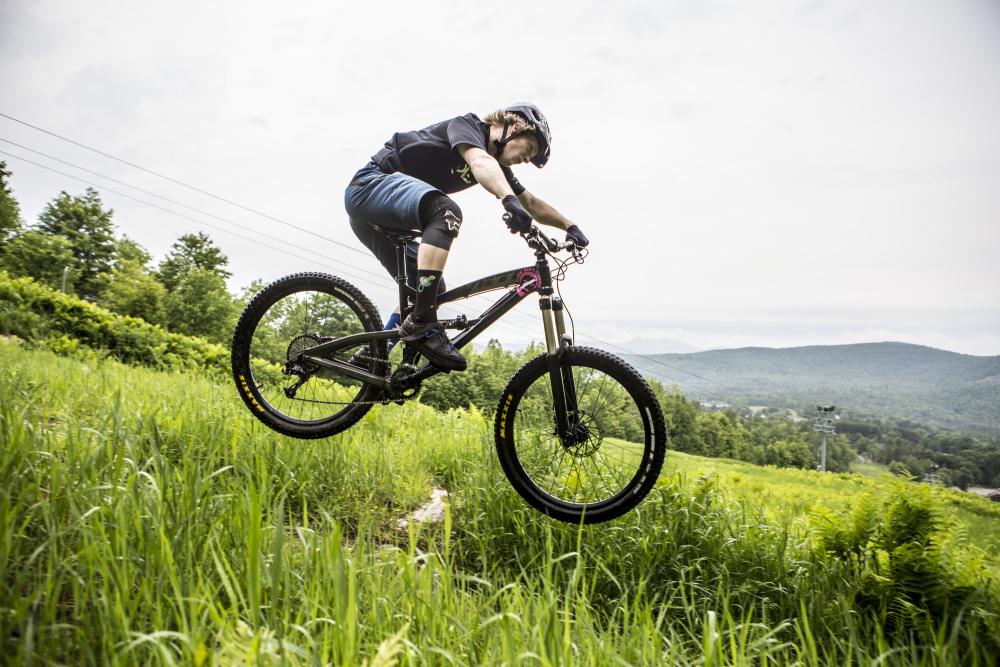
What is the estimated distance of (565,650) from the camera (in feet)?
6.31

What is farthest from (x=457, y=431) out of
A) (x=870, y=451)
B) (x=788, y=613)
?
(x=870, y=451)

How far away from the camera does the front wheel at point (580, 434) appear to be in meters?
3.16

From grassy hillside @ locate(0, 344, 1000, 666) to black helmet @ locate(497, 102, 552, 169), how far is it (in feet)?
8.57

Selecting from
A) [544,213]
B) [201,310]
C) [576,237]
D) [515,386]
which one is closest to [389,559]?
[515,386]

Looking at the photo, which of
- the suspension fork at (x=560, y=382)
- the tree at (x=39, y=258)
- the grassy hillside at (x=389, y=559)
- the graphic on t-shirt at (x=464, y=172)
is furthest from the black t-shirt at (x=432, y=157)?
the tree at (x=39, y=258)

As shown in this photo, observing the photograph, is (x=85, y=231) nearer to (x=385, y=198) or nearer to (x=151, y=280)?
(x=151, y=280)

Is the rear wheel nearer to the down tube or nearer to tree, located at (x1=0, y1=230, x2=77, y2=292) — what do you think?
the down tube

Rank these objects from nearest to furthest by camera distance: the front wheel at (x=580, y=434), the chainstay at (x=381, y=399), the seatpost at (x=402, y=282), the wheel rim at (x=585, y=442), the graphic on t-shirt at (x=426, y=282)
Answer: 1. the front wheel at (x=580, y=434)
2. the wheel rim at (x=585, y=442)
3. the graphic on t-shirt at (x=426, y=282)
4. the chainstay at (x=381, y=399)
5. the seatpost at (x=402, y=282)

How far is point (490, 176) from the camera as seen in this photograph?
3412mm

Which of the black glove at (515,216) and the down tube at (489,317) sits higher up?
the black glove at (515,216)

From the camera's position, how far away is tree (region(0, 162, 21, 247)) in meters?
53.7

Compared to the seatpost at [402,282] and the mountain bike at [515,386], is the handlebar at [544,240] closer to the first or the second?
the mountain bike at [515,386]

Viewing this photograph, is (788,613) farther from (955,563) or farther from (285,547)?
(285,547)

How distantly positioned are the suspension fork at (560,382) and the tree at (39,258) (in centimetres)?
6813
